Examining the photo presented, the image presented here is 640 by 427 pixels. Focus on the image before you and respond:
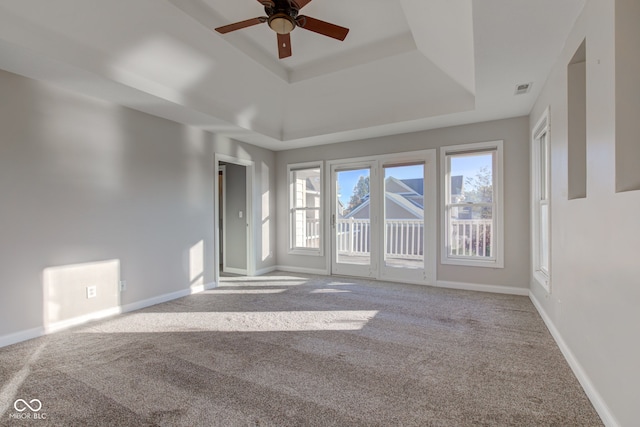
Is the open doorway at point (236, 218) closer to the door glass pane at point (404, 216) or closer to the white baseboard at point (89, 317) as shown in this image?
the white baseboard at point (89, 317)

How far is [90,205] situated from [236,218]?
2.85 m

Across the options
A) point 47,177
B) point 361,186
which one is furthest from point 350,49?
point 47,177

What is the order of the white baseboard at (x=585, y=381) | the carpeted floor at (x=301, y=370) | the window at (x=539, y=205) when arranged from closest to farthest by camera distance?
the white baseboard at (x=585, y=381)
the carpeted floor at (x=301, y=370)
the window at (x=539, y=205)

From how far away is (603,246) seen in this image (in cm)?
177

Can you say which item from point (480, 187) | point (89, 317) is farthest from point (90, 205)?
point (480, 187)

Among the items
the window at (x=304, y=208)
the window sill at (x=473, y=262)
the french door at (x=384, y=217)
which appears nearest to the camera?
the window sill at (x=473, y=262)

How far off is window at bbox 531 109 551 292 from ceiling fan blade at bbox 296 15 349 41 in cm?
242

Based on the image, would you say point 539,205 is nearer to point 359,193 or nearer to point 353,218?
point 359,193

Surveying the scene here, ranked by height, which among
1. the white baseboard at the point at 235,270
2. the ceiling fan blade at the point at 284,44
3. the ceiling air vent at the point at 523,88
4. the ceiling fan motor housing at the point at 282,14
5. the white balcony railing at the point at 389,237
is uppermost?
the ceiling fan motor housing at the point at 282,14

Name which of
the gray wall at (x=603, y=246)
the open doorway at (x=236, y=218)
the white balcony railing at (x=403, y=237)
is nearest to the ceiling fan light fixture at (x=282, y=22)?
the gray wall at (x=603, y=246)

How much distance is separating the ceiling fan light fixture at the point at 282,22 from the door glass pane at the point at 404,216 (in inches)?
126

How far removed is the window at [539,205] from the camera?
3.54m

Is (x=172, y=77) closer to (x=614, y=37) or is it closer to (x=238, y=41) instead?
(x=238, y=41)

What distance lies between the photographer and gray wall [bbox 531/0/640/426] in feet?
4.87
